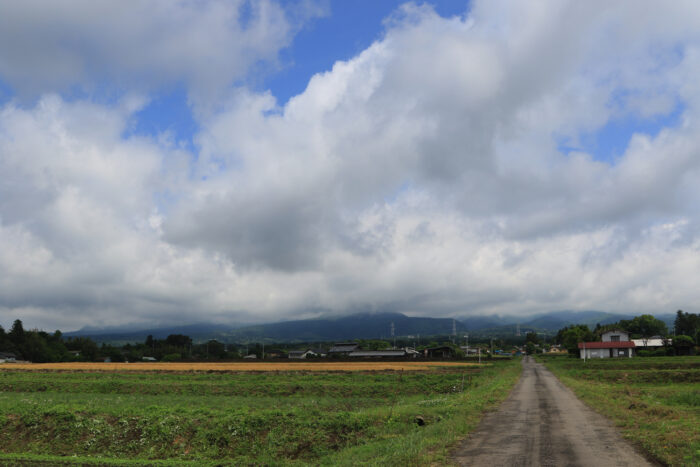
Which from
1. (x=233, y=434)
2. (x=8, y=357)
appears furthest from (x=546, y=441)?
(x=8, y=357)

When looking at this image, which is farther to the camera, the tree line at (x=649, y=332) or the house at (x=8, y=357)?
the house at (x=8, y=357)

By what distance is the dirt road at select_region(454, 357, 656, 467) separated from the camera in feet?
52.7

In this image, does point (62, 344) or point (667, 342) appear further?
point (62, 344)

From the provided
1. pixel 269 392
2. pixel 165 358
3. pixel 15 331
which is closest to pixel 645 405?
pixel 269 392

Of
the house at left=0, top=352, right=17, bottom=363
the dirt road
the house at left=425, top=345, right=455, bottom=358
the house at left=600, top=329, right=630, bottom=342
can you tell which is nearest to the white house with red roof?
the house at left=600, top=329, right=630, bottom=342

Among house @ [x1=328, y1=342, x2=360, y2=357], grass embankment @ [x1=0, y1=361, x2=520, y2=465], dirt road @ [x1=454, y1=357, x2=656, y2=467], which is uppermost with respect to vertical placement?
dirt road @ [x1=454, y1=357, x2=656, y2=467]

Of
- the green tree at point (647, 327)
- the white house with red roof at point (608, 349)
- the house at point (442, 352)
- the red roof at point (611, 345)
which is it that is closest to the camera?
the white house with red roof at point (608, 349)

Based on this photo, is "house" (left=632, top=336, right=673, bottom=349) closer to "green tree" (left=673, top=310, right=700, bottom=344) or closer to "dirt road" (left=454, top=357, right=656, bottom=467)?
"green tree" (left=673, top=310, right=700, bottom=344)

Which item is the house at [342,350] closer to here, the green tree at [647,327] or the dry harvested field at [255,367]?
the dry harvested field at [255,367]

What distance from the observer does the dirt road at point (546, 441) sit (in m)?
16.1

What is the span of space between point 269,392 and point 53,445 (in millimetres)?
22402

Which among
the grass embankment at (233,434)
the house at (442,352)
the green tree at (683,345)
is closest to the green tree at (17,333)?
the house at (442,352)

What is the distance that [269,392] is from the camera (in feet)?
159

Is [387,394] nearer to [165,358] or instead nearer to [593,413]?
[593,413]
